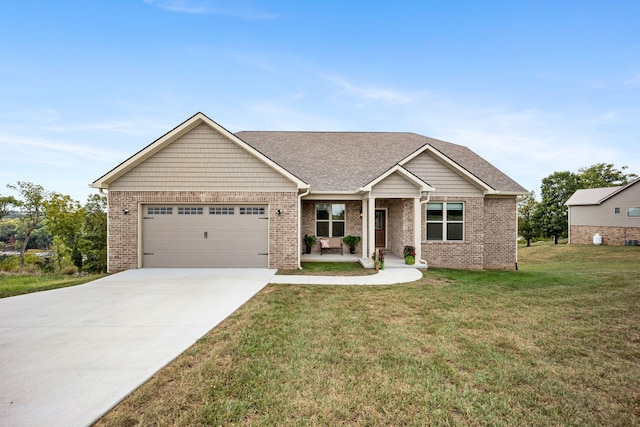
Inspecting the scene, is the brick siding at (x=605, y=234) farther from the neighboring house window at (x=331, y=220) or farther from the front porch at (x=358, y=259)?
the neighboring house window at (x=331, y=220)

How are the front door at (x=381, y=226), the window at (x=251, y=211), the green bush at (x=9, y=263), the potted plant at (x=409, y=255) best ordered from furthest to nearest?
the green bush at (x=9, y=263)
the front door at (x=381, y=226)
the potted plant at (x=409, y=255)
the window at (x=251, y=211)

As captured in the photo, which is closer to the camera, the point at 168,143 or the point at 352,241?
the point at 168,143

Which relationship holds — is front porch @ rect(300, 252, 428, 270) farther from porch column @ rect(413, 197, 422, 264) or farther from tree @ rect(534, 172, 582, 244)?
tree @ rect(534, 172, 582, 244)

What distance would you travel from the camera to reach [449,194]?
11633mm

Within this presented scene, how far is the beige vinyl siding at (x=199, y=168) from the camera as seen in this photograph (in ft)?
33.5

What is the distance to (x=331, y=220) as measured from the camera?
13516 mm

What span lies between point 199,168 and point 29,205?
19148 millimetres

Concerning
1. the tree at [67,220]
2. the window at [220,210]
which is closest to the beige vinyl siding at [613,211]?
the window at [220,210]

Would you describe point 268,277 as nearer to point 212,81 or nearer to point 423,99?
point 212,81

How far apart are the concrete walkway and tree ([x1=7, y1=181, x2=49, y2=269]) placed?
22.4 m

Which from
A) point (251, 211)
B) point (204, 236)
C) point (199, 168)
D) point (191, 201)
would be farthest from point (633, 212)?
point (191, 201)

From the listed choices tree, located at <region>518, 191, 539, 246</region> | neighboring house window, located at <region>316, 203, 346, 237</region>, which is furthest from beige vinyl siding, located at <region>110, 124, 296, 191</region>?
tree, located at <region>518, 191, 539, 246</region>

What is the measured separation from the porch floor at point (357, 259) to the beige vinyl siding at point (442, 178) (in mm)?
3335

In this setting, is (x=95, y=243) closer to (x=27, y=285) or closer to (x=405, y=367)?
(x=27, y=285)
